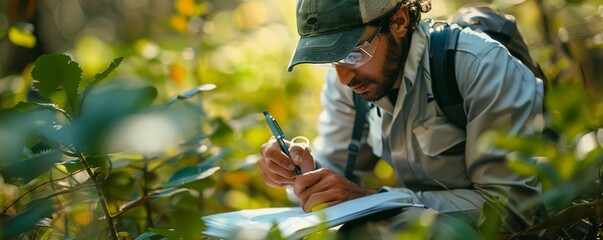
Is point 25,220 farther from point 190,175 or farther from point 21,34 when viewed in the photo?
point 21,34

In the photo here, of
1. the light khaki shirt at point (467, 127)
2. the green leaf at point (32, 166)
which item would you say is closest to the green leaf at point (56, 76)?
the green leaf at point (32, 166)

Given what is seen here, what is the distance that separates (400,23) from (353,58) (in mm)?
209

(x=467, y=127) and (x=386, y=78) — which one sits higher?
(x=386, y=78)

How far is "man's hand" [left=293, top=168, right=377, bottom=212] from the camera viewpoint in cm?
209

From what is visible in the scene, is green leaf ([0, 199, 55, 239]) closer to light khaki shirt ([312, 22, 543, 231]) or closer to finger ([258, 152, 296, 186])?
finger ([258, 152, 296, 186])

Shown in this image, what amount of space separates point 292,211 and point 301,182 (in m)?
0.08

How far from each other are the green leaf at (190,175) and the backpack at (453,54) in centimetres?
52

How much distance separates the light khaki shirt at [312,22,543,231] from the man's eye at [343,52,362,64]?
0.16 metres

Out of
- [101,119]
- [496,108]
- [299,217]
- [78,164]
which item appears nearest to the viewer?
[101,119]

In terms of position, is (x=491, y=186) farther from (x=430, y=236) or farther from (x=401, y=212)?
(x=430, y=236)

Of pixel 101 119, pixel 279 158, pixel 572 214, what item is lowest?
pixel 279 158

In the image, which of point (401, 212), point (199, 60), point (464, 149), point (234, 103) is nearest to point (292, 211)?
point (401, 212)

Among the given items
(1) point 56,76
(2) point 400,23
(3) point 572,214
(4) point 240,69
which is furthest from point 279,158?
(4) point 240,69

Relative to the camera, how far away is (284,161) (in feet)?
→ 7.37
